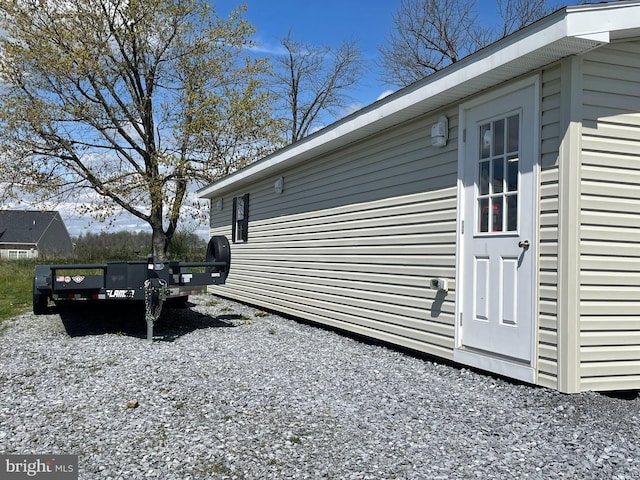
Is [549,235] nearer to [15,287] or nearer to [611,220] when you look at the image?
[611,220]

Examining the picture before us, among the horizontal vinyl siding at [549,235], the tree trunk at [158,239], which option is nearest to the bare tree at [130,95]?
the tree trunk at [158,239]

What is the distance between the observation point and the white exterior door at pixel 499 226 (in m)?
4.06

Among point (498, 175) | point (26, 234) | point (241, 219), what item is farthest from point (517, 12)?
point (26, 234)

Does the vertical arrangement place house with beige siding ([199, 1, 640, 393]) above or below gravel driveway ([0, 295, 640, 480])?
above

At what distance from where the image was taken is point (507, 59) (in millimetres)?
3957

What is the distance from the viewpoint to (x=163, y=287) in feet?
20.5

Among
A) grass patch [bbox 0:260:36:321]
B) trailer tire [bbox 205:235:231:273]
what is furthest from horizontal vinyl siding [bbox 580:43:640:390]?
grass patch [bbox 0:260:36:321]

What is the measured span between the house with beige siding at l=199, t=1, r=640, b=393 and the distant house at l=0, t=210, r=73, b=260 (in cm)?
3674

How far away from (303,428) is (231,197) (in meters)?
9.03

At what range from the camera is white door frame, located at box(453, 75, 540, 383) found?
398 cm

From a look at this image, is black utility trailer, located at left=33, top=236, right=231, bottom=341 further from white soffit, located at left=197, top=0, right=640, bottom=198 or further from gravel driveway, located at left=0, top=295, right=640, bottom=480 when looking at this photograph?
white soffit, located at left=197, top=0, right=640, bottom=198

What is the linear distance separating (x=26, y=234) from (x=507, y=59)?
4309 centimetres

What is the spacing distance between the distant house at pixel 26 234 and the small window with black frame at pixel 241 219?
30.4m

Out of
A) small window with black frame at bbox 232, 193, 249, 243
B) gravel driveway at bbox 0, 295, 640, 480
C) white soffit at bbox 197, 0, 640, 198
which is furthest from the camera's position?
small window with black frame at bbox 232, 193, 249, 243
